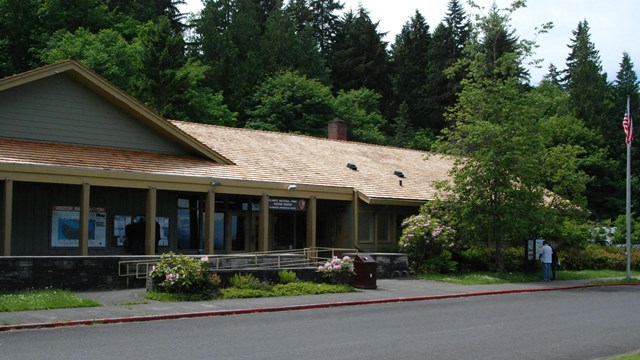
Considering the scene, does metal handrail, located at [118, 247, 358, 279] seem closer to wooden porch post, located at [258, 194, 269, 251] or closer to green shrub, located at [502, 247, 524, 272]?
wooden porch post, located at [258, 194, 269, 251]

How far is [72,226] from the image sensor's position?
24.4 meters

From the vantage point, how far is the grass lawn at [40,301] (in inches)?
612

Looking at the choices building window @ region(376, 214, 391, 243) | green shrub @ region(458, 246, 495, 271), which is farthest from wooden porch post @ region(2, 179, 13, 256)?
green shrub @ region(458, 246, 495, 271)

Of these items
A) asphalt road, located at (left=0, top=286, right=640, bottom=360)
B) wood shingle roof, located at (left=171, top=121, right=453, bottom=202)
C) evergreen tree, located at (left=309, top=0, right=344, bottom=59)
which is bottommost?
asphalt road, located at (left=0, top=286, right=640, bottom=360)

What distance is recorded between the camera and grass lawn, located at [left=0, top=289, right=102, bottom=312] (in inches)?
612

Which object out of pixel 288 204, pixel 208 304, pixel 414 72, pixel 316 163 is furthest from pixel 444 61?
pixel 208 304

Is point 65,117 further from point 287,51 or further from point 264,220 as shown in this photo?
point 287,51

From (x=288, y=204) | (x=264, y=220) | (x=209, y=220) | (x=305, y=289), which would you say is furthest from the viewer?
(x=288, y=204)

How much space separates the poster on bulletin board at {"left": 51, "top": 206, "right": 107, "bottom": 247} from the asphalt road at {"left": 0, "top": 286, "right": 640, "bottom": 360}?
10.4 meters

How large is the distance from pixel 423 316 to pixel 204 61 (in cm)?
5103

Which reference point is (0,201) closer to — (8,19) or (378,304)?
(378,304)

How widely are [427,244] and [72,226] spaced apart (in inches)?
534

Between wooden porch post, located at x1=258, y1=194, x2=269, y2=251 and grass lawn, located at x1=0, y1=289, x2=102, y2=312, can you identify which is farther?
wooden porch post, located at x1=258, y1=194, x2=269, y2=251

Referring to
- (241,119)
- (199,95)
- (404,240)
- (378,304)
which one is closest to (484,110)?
(404,240)
